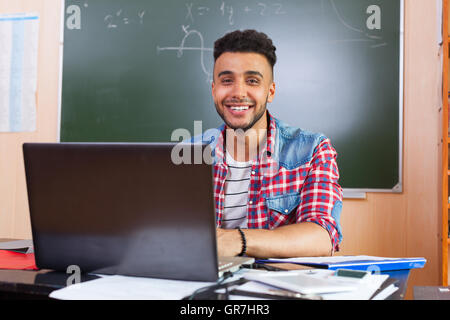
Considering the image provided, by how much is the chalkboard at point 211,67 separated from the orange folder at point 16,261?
1.61 m

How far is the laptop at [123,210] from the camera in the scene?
0.80 meters

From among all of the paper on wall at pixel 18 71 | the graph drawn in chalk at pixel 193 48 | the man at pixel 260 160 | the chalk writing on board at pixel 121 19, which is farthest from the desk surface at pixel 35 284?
the paper on wall at pixel 18 71

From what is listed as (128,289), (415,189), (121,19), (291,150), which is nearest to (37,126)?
(121,19)

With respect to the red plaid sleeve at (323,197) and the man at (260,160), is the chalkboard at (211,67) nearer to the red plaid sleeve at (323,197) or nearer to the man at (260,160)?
the man at (260,160)

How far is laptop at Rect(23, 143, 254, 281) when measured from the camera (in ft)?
2.63

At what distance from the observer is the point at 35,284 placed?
82cm

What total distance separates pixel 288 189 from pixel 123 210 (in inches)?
35.5

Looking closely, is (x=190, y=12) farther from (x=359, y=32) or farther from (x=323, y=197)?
(x=323, y=197)

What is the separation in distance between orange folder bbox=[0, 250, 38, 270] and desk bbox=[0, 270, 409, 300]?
0.08m

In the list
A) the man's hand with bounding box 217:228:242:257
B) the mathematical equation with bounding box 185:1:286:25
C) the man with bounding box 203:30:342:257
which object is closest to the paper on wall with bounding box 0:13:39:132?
the mathematical equation with bounding box 185:1:286:25

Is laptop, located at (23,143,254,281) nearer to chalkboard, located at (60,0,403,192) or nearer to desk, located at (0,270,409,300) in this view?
desk, located at (0,270,409,300)
